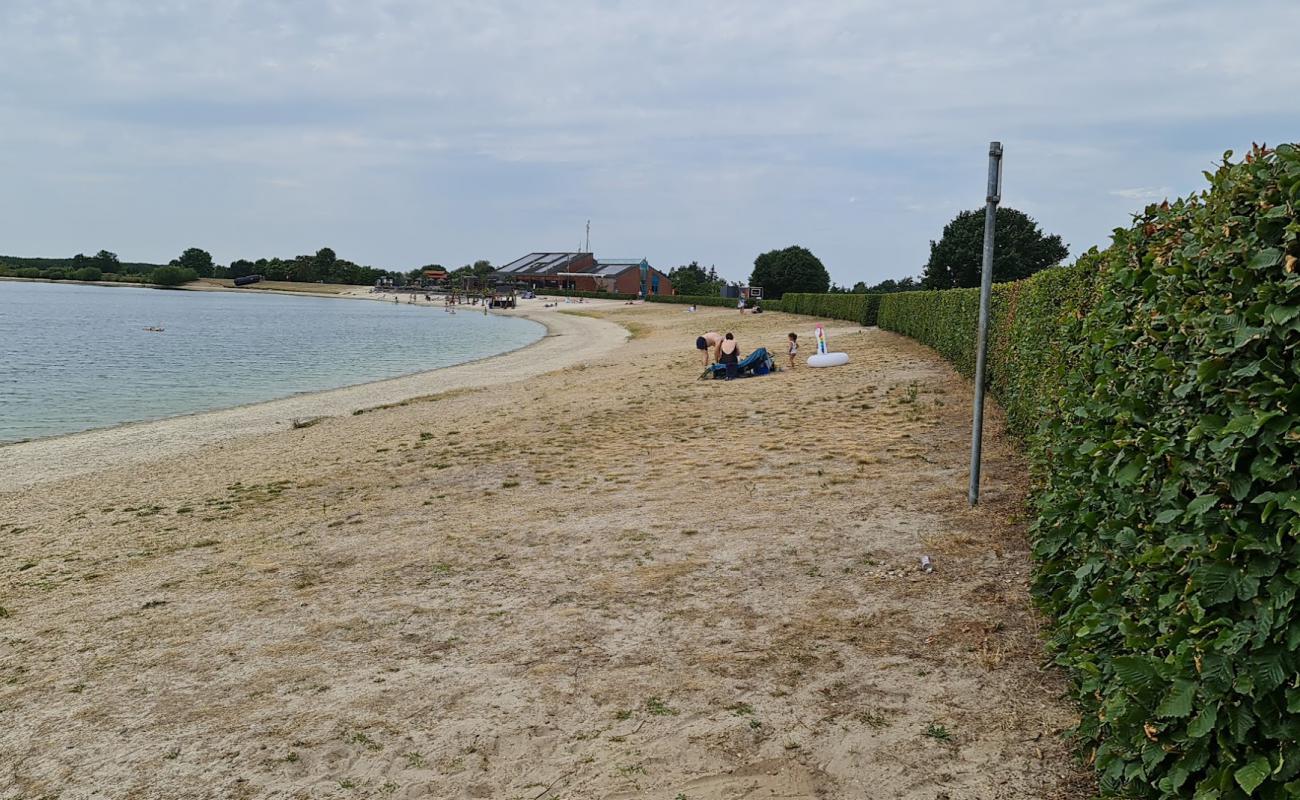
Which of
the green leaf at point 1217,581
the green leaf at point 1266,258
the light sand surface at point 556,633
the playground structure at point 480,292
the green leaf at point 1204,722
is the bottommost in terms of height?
the light sand surface at point 556,633

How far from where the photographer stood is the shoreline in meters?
15.0

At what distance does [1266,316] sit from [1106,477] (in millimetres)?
1375

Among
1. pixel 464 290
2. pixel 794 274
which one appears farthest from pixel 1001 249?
pixel 464 290

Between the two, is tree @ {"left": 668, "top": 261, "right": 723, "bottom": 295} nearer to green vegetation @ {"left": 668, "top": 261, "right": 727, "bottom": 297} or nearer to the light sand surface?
green vegetation @ {"left": 668, "top": 261, "right": 727, "bottom": 297}

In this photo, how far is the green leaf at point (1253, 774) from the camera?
249cm

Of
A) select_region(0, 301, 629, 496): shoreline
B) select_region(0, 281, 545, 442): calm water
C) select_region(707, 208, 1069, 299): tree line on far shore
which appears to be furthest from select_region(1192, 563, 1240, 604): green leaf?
select_region(707, 208, 1069, 299): tree line on far shore

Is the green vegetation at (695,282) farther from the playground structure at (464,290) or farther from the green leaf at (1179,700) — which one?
the green leaf at (1179,700)

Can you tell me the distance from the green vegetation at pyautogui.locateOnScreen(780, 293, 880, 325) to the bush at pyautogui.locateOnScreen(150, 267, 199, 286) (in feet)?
499

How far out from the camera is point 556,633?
553 centimetres

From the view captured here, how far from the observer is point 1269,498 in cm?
238

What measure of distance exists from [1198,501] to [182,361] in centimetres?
4254

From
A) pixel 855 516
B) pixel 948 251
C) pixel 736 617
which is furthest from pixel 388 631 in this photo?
pixel 948 251

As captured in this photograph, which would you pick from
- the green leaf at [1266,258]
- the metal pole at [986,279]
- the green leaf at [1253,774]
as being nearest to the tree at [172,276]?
the metal pole at [986,279]

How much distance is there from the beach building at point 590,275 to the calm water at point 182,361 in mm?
61236
